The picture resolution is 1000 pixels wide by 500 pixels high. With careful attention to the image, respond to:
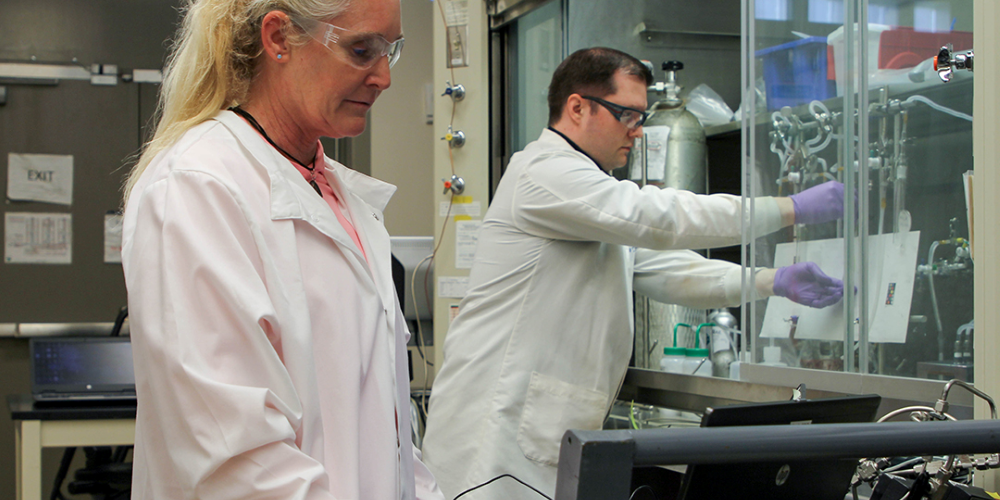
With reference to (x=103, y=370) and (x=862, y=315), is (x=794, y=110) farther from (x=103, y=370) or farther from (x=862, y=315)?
(x=103, y=370)

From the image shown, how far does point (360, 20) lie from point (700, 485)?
692 millimetres

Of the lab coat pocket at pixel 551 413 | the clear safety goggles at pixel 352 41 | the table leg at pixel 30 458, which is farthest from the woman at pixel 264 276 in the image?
the table leg at pixel 30 458

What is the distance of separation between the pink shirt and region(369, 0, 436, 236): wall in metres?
3.02

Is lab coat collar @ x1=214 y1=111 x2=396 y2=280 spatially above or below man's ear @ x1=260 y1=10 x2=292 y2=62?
below

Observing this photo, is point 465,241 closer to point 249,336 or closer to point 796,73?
point 796,73

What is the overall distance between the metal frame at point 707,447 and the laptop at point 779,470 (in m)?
0.29

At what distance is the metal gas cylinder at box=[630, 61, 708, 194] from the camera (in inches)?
92.0

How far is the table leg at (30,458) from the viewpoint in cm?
267

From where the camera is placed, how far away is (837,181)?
1612mm

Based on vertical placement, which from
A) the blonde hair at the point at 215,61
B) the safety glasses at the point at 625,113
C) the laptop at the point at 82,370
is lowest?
the laptop at the point at 82,370

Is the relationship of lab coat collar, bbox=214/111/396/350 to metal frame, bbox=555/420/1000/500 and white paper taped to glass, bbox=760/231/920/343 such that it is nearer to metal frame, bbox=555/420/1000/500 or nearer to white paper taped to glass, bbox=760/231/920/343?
metal frame, bbox=555/420/1000/500

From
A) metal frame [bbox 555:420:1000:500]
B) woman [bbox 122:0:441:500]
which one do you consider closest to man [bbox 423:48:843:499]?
woman [bbox 122:0:441:500]

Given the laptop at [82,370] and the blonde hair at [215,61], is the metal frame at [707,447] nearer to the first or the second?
the blonde hair at [215,61]

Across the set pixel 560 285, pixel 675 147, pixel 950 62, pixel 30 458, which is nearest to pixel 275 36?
pixel 950 62
